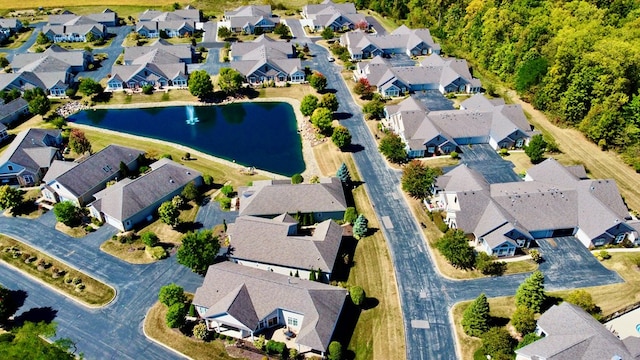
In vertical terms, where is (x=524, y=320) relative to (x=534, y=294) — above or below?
below

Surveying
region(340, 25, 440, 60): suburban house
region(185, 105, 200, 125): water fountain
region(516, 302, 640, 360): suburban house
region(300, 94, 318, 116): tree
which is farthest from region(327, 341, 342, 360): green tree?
region(340, 25, 440, 60): suburban house

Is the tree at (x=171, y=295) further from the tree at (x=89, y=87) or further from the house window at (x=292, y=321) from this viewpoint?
the tree at (x=89, y=87)

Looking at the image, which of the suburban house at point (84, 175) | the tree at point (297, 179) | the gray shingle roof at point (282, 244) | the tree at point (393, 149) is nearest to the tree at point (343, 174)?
the tree at point (297, 179)

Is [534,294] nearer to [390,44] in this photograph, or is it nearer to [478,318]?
[478,318]

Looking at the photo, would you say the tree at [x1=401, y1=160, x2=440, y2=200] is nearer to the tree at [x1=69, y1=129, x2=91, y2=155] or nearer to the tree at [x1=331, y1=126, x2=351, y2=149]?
the tree at [x1=331, y1=126, x2=351, y2=149]

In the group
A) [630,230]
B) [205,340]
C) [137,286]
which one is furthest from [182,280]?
[630,230]

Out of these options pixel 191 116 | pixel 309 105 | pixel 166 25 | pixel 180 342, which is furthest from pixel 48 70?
pixel 180 342

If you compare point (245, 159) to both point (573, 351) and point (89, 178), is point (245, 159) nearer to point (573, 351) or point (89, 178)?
point (89, 178)
